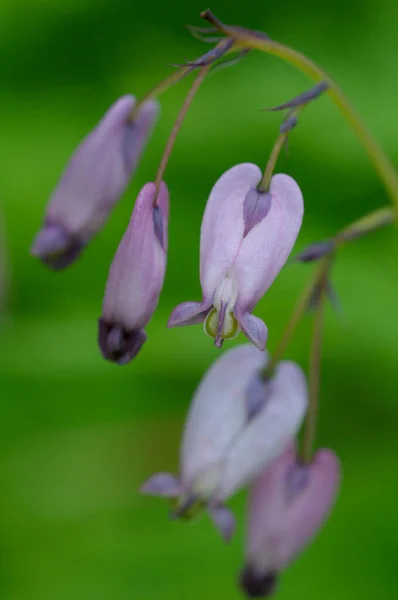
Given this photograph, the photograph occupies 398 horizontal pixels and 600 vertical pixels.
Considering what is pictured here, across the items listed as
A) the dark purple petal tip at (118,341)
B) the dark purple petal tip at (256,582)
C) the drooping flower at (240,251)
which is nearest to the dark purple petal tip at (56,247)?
the dark purple petal tip at (118,341)

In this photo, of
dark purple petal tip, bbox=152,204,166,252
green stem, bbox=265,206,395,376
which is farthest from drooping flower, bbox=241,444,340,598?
dark purple petal tip, bbox=152,204,166,252

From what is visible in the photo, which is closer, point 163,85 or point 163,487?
point 163,85

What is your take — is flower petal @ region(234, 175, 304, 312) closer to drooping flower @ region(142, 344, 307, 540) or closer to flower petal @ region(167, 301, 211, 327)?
flower petal @ region(167, 301, 211, 327)

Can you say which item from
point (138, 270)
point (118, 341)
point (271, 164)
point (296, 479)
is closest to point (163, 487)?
point (296, 479)

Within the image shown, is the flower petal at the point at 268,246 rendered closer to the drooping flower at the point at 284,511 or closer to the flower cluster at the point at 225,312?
the flower cluster at the point at 225,312

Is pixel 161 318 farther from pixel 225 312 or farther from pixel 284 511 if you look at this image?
pixel 225 312

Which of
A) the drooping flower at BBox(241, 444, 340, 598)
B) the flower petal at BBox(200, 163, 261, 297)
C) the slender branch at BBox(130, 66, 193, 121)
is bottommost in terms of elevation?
the drooping flower at BBox(241, 444, 340, 598)

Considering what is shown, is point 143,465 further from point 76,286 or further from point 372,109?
point 372,109
